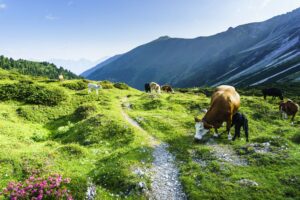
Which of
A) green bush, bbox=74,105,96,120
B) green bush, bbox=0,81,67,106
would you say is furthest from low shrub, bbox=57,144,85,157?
green bush, bbox=0,81,67,106

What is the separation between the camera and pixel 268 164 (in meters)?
17.0

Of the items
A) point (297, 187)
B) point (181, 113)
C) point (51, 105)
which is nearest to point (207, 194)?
point (297, 187)

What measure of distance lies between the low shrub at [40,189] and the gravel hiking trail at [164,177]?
4.80 metres

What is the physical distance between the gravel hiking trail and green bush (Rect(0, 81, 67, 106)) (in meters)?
24.6

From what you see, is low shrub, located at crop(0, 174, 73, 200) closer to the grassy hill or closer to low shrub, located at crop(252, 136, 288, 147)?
the grassy hill

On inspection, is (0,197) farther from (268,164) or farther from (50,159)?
(268,164)

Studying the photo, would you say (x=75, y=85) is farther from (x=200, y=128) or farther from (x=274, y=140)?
(x=274, y=140)

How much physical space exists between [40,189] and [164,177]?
729 cm

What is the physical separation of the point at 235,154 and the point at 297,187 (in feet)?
17.2

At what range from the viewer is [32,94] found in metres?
41.5

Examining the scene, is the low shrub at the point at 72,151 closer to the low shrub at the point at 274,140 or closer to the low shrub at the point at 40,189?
the low shrub at the point at 40,189

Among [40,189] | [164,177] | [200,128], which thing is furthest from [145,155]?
[40,189]

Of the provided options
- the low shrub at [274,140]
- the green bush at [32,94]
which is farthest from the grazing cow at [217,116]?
the green bush at [32,94]

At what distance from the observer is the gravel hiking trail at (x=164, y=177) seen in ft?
47.8
